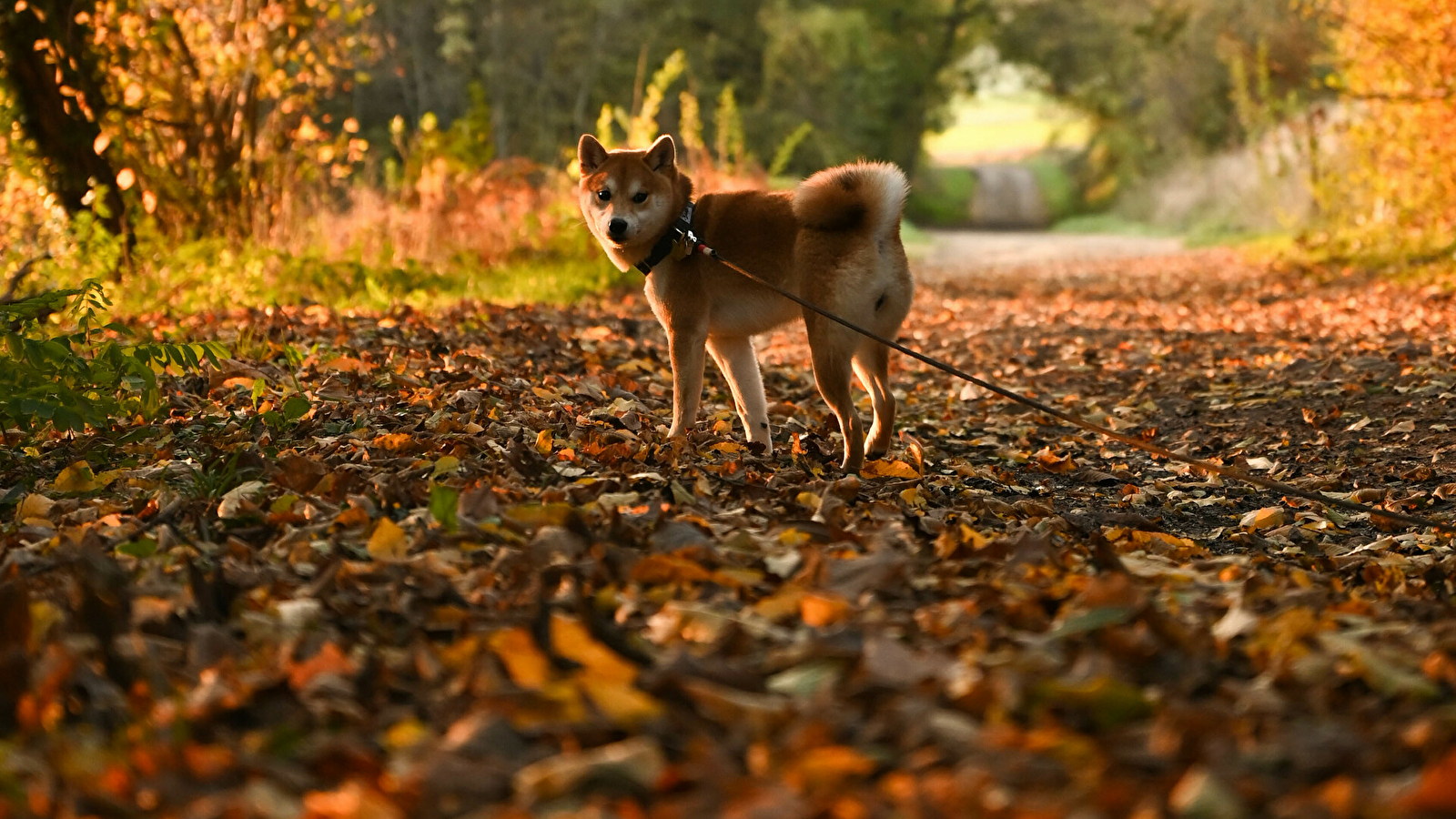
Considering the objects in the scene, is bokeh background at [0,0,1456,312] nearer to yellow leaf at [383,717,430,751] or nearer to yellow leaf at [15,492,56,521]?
yellow leaf at [15,492,56,521]

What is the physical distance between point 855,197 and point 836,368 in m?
0.72

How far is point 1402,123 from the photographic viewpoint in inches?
548

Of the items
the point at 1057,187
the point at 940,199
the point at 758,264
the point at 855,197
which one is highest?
the point at 855,197

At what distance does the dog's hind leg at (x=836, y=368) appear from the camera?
518 cm

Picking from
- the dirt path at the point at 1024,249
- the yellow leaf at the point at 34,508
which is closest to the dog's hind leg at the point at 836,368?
the yellow leaf at the point at 34,508

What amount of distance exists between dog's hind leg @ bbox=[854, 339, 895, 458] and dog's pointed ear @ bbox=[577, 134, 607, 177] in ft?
5.31

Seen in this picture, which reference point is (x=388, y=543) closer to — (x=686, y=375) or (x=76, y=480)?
(x=76, y=480)

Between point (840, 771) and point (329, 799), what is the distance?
839mm

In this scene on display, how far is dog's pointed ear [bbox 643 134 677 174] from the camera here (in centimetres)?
575

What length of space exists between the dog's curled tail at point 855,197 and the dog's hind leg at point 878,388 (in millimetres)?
536

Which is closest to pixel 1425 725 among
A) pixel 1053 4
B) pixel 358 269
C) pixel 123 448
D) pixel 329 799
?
pixel 329 799

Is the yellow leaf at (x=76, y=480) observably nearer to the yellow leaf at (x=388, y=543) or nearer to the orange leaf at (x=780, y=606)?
the yellow leaf at (x=388, y=543)

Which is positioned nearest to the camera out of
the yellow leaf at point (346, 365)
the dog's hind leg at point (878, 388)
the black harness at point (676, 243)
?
the dog's hind leg at point (878, 388)

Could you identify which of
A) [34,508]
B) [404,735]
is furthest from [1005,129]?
[404,735]
